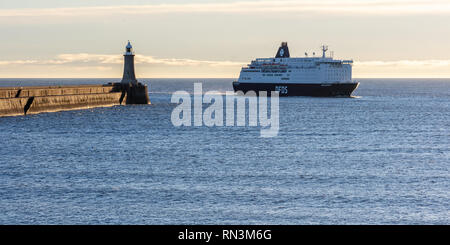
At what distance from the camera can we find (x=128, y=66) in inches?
3248

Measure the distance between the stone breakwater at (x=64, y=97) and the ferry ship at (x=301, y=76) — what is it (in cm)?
3240

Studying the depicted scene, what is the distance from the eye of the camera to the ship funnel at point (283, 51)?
118m

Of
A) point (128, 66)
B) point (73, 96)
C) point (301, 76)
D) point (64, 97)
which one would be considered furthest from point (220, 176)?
point (301, 76)

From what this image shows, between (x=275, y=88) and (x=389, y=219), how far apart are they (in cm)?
9348

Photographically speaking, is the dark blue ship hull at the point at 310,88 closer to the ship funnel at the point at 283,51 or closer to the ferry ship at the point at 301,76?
the ferry ship at the point at 301,76

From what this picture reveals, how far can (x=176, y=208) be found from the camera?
69.4 ft

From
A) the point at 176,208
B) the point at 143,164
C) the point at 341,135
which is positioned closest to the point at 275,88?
the point at 341,135

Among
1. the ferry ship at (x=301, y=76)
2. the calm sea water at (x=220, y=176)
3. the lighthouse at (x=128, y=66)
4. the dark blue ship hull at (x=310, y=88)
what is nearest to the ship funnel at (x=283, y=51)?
the ferry ship at (x=301, y=76)

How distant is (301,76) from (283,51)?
9.72m

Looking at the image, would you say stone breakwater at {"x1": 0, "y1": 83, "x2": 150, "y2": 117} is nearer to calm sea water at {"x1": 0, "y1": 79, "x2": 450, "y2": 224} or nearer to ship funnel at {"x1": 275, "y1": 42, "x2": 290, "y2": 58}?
calm sea water at {"x1": 0, "y1": 79, "x2": 450, "y2": 224}

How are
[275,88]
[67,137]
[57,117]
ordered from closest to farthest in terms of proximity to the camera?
[67,137] < [57,117] < [275,88]

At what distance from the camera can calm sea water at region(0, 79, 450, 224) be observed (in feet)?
67.2

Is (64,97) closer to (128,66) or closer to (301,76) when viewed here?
(128,66)

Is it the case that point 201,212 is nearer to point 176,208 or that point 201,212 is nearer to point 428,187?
point 176,208
